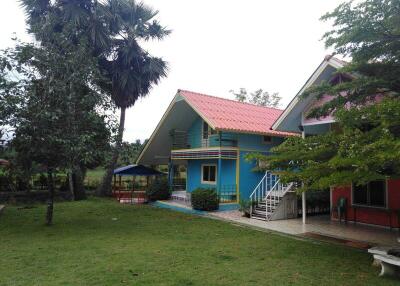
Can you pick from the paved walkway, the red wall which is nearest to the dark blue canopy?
the paved walkway

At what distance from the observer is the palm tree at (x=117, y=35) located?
1780cm

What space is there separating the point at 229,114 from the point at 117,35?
826 cm

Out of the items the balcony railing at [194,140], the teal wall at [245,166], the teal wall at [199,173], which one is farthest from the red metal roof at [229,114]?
the teal wall at [199,173]

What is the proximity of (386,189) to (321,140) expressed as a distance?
6.60 metres

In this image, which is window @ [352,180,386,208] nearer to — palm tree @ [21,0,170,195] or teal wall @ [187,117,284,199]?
teal wall @ [187,117,284,199]

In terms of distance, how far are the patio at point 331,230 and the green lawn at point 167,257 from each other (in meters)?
0.99

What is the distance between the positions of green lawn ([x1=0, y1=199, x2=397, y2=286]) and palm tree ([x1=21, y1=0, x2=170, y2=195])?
8008mm

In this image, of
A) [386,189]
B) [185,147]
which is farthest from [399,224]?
[185,147]

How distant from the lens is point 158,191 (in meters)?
19.7

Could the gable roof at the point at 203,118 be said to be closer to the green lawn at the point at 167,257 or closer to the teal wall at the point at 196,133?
the teal wall at the point at 196,133

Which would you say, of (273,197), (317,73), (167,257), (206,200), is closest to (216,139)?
(206,200)

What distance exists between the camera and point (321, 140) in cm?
703

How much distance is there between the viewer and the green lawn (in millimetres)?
6086

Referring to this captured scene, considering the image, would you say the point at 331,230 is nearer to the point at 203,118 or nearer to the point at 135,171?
the point at 203,118
